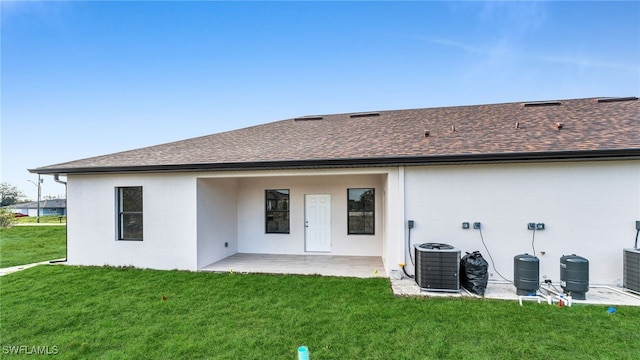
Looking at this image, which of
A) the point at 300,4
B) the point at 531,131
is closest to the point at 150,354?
the point at 531,131

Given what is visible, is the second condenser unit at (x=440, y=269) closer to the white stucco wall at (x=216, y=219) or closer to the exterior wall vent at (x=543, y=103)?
the white stucco wall at (x=216, y=219)

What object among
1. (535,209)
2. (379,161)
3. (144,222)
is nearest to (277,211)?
(144,222)

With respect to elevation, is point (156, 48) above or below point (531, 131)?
above

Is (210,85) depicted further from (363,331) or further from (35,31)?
(363,331)

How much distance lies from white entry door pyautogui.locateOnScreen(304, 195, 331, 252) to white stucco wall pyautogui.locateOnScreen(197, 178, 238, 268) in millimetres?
2406

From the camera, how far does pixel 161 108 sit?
13266 mm

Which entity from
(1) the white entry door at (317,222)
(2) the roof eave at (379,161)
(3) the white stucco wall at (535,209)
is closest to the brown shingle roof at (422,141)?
(2) the roof eave at (379,161)

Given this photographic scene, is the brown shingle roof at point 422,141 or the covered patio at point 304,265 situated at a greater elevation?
the brown shingle roof at point 422,141

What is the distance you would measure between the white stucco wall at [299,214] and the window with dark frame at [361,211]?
0.44 ft

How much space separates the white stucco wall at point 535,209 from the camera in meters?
5.24

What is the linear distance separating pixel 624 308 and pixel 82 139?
72.7 ft

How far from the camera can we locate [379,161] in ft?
19.1

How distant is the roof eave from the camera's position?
199 inches

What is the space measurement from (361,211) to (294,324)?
17.1 ft
